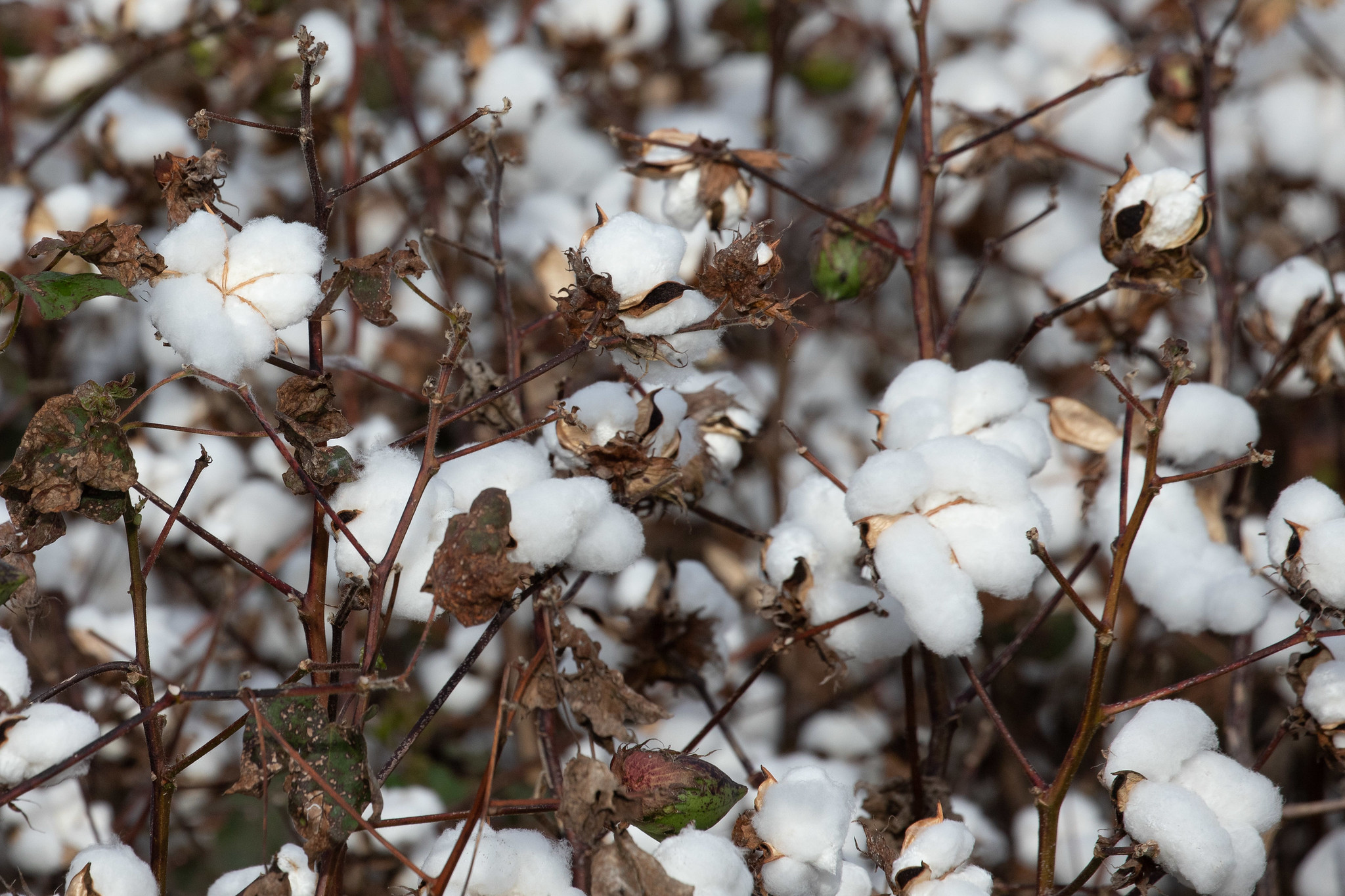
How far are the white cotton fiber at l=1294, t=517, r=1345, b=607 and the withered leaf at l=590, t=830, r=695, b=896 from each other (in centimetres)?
47

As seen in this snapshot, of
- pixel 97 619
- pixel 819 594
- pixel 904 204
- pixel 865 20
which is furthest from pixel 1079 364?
pixel 97 619

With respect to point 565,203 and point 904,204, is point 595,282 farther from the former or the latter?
point 904,204

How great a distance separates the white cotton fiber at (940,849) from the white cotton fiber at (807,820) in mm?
43

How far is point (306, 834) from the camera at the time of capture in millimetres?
652

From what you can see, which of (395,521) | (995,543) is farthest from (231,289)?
(995,543)

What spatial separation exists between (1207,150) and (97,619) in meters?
1.23

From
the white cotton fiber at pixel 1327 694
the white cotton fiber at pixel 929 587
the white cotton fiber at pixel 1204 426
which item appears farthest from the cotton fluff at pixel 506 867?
the white cotton fiber at pixel 1204 426

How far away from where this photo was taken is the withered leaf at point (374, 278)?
28.3 inches

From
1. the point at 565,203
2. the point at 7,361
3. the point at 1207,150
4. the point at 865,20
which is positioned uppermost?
the point at 865,20

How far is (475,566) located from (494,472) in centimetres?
13

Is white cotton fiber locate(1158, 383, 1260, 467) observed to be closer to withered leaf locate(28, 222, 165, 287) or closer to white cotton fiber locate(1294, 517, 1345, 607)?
white cotton fiber locate(1294, 517, 1345, 607)

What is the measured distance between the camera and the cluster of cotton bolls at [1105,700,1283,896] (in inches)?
28.4

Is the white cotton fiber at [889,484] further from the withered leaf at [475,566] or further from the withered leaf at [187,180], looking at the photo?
the withered leaf at [187,180]

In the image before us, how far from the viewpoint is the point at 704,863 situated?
67 cm
